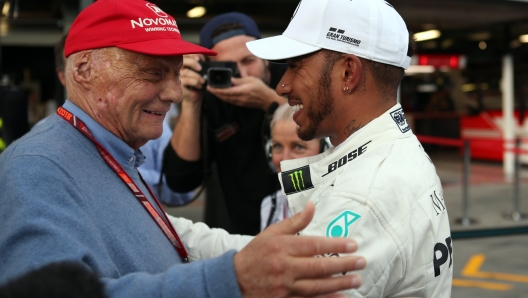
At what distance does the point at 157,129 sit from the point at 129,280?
2.42 ft

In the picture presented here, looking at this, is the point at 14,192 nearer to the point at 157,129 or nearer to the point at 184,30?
the point at 157,129

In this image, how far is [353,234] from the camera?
1477mm

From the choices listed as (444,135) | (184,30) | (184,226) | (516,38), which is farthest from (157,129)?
(444,135)

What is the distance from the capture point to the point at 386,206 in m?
1.53

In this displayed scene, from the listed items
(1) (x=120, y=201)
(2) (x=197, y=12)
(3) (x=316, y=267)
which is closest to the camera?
(3) (x=316, y=267)

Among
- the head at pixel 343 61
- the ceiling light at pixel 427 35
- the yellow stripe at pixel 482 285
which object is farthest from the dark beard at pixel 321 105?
the ceiling light at pixel 427 35

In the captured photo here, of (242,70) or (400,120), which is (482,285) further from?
(400,120)

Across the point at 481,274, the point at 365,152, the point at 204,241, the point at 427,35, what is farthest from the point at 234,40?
the point at 427,35

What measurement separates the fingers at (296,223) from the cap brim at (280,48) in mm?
797

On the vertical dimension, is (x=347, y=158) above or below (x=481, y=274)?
above

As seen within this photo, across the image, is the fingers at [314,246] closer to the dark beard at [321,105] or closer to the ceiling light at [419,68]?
the dark beard at [321,105]

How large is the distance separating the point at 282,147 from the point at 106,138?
1384 millimetres

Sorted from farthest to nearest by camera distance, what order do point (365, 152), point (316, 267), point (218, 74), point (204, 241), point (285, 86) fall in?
point (218, 74)
point (204, 241)
point (285, 86)
point (365, 152)
point (316, 267)

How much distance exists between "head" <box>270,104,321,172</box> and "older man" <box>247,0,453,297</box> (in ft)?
3.03
